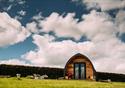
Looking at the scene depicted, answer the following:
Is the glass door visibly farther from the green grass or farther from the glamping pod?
the green grass

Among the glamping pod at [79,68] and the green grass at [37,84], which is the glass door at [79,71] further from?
the green grass at [37,84]

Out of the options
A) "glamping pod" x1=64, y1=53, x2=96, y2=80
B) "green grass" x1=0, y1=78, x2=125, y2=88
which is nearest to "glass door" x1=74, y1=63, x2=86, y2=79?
"glamping pod" x1=64, y1=53, x2=96, y2=80

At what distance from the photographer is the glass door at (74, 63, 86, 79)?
44.8 meters

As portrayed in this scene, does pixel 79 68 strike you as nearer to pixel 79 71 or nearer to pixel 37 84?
pixel 79 71

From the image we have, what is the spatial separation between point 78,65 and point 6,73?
1201cm

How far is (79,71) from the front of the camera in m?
45.1

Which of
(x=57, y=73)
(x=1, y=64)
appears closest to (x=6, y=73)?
(x=1, y=64)

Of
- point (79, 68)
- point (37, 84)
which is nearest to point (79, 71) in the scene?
point (79, 68)

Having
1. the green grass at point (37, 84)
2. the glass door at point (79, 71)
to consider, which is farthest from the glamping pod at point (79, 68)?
the green grass at point (37, 84)

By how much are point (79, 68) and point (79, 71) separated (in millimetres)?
539

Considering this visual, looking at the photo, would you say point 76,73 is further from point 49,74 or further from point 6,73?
point 6,73

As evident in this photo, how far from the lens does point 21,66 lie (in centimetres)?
3953

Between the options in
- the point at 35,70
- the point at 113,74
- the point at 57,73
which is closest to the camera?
the point at 35,70

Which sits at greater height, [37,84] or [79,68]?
[79,68]
